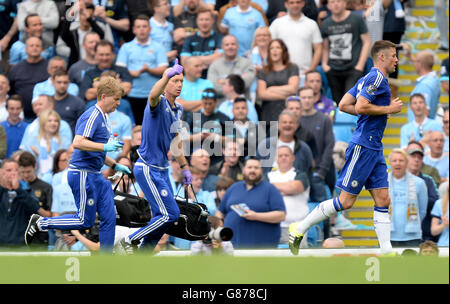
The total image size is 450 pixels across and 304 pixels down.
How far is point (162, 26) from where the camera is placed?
15.2 m

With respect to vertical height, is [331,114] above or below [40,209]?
above

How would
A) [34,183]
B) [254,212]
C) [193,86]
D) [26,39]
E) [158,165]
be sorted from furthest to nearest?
[26,39] → [193,86] → [34,183] → [254,212] → [158,165]

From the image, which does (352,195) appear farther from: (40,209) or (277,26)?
(277,26)

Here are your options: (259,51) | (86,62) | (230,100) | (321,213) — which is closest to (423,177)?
(230,100)

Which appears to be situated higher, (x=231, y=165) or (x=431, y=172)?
(x=231, y=165)

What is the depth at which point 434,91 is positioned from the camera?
1482cm

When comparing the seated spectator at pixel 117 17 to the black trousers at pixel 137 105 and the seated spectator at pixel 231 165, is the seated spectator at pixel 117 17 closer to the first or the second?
the black trousers at pixel 137 105

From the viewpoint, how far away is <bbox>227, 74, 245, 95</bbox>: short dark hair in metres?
14.0

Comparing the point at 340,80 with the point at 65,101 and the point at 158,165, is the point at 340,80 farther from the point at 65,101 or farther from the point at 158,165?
the point at 158,165

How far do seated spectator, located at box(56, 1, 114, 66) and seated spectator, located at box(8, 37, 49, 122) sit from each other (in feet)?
1.75

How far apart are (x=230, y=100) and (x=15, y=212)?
3.55 meters

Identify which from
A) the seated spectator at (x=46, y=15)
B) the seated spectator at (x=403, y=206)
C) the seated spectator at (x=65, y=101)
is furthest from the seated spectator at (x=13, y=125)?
the seated spectator at (x=403, y=206)
